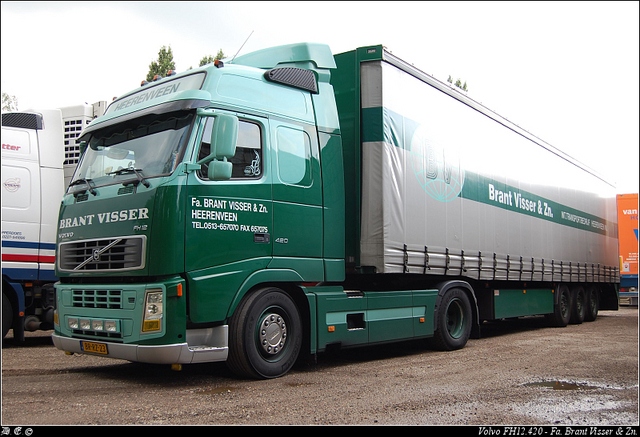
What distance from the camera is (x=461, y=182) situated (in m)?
9.70

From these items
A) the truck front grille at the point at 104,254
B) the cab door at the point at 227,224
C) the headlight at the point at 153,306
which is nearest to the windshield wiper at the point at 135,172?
the cab door at the point at 227,224

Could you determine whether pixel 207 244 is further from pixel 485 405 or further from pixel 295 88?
pixel 485 405

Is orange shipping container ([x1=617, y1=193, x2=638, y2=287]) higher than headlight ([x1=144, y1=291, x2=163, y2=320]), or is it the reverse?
orange shipping container ([x1=617, y1=193, x2=638, y2=287])

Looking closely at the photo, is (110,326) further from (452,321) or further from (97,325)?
(452,321)

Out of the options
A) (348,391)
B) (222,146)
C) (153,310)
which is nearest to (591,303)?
(348,391)

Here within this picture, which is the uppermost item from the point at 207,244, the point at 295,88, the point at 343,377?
the point at 295,88

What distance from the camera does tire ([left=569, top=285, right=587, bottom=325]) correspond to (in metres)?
14.8

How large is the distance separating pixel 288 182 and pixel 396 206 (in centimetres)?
196

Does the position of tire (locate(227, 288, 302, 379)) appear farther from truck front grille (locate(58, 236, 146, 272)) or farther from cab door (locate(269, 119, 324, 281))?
truck front grille (locate(58, 236, 146, 272))

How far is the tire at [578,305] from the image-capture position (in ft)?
48.5

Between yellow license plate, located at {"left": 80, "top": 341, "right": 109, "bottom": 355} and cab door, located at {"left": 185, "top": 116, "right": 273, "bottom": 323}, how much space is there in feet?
3.36

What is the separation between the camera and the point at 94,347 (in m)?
5.91

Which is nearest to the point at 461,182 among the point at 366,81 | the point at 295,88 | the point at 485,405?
the point at 366,81

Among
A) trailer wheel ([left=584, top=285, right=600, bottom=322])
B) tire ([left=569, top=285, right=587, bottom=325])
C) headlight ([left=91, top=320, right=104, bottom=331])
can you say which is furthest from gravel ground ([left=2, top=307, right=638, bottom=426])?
trailer wheel ([left=584, top=285, right=600, bottom=322])
